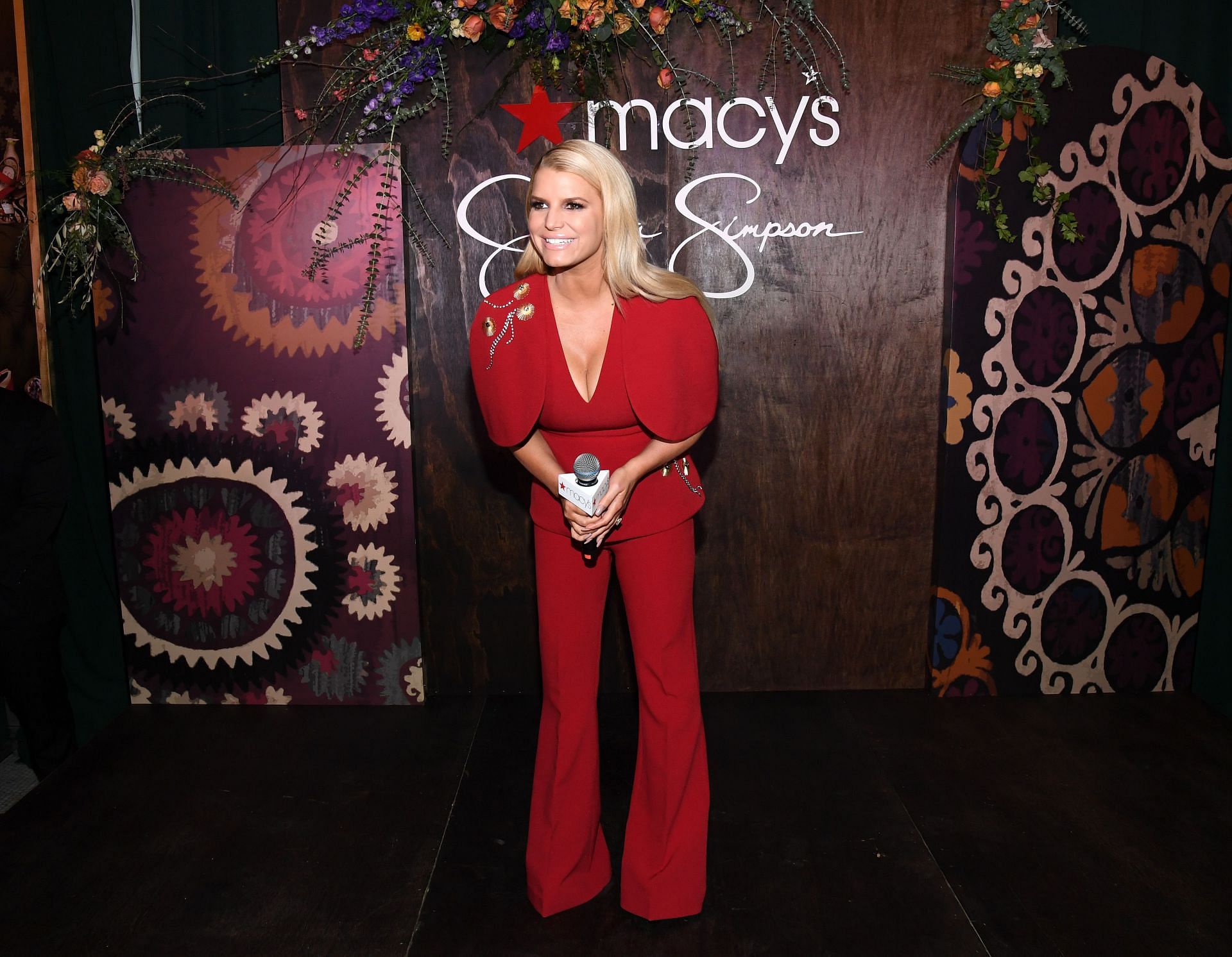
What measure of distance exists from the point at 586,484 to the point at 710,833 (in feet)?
3.85

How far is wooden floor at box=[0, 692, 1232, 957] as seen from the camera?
2.37 meters

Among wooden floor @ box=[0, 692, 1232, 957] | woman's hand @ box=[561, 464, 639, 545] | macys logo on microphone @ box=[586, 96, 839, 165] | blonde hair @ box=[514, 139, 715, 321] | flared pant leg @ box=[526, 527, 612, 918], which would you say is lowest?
wooden floor @ box=[0, 692, 1232, 957]

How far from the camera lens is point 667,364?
87.5 inches

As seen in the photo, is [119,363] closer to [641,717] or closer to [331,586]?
[331,586]

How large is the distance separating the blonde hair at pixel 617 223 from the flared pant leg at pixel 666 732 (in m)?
0.55

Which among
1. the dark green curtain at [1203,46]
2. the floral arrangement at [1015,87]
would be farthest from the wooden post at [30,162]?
the dark green curtain at [1203,46]

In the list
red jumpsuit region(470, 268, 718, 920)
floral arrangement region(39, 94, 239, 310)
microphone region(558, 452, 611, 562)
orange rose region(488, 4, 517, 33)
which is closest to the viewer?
microphone region(558, 452, 611, 562)

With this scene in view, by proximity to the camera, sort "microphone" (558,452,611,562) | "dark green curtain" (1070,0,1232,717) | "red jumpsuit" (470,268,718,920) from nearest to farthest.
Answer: "microphone" (558,452,611,562)
"red jumpsuit" (470,268,718,920)
"dark green curtain" (1070,0,1232,717)

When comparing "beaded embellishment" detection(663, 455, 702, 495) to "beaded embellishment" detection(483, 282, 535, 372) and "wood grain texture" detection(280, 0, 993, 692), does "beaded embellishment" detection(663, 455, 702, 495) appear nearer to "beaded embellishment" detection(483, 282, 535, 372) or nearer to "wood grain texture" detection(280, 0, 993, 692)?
"beaded embellishment" detection(483, 282, 535, 372)

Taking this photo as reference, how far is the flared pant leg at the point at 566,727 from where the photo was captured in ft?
7.90

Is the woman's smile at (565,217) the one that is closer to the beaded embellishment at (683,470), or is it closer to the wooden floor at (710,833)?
the beaded embellishment at (683,470)

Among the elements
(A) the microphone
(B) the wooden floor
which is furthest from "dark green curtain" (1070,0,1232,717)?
(A) the microphone
